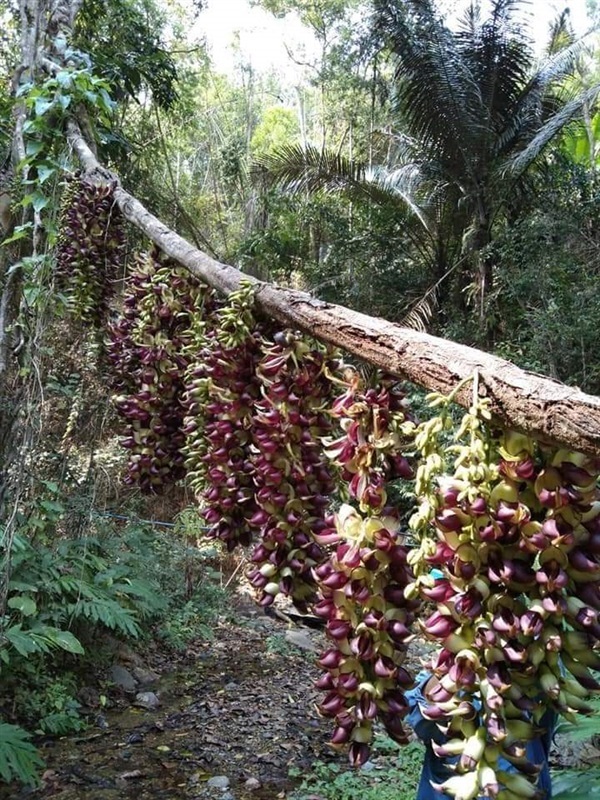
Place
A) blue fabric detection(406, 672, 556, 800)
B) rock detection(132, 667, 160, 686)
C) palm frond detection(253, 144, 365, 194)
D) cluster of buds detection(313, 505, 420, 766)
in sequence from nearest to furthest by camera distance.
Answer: cluster of buds detection(313, 505, 420, 766) → blue fabric detection(406, 672, 556, 800) → rock detection(132, 667, 160, 686) → palm frond detection(253, 144, 365, 194)

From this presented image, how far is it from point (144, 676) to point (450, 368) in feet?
15.1

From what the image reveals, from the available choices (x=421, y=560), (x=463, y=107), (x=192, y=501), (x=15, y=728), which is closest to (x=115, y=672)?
(x=15, y=728)

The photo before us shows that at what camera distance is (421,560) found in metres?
0.68

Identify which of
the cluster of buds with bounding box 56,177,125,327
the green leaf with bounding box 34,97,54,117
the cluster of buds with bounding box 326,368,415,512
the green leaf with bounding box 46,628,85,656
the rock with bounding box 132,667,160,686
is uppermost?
the green leaf with bounding box 34,97,54,117

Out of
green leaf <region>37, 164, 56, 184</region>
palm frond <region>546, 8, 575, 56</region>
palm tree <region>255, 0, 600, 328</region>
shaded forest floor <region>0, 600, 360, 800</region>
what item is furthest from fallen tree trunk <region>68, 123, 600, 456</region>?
palm frond <region>546, 8, 575, 56</region>

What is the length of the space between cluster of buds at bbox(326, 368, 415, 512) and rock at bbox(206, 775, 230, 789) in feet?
10.7

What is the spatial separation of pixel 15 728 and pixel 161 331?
228 centimetres

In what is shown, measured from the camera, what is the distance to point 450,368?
77cm

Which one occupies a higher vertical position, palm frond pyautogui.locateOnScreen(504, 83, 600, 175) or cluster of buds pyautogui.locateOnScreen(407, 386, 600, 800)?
palm frond pyautogui.locateOnScreen(504, 83, 600, 175)

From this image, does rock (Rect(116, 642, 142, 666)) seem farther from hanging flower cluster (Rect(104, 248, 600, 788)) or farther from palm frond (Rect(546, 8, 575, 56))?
palm frond (Rect(546, 8, 575, 56))

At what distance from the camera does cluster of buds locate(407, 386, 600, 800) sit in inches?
24.5

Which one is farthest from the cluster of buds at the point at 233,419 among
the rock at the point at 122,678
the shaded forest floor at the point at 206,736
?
the rock at the point at 122,678

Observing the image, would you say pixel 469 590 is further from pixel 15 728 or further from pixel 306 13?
pixel 306 13

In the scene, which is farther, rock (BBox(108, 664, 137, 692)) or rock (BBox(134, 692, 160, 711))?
rock (BBox(108, 664, 137, 692))
